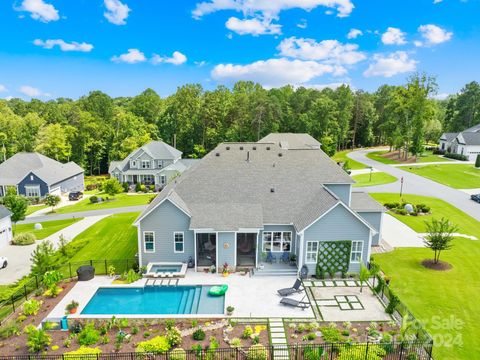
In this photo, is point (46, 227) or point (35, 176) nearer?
point (46, 227)

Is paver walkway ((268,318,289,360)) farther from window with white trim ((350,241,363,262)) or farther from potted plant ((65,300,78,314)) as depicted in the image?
potted plant ((65,300,78,314))

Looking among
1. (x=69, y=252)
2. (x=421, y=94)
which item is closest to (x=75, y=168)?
(x=69, y=252)

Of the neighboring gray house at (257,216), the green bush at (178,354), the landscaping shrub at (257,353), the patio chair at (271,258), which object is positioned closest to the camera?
the green bush at (178,354)

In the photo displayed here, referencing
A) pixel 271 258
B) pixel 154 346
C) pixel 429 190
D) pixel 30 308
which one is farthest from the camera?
pixel 429 190

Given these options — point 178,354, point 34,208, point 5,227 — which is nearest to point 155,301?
point 178,354

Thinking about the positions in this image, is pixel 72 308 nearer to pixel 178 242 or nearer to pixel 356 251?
pixel 178 242

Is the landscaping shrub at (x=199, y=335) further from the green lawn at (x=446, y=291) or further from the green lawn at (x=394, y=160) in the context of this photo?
the green lawn at (x=394, y=160)

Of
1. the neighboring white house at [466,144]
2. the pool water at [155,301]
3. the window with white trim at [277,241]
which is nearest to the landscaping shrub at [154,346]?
the pool water at [155,301]
